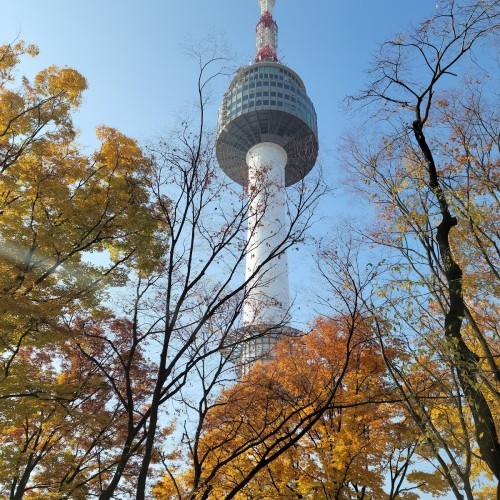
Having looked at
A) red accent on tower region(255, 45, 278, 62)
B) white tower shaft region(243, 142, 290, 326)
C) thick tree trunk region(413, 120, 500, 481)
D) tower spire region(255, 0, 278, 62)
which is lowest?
thick tree trunk region(413, 120, 500, 481)

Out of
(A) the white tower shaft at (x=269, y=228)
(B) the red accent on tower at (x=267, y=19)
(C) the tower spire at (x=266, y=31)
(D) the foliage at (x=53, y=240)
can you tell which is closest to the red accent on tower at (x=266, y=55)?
(C) the tower spire at (x=266, y=31)

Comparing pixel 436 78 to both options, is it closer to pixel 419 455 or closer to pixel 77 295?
pixel 77 295

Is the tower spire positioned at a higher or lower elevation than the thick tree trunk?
higher

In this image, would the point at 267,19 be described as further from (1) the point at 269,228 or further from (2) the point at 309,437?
(2) the point at 309,437

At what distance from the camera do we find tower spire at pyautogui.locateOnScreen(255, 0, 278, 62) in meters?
64.7

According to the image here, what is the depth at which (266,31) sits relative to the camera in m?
66.3

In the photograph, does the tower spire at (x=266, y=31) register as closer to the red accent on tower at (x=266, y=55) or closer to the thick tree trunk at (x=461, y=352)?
the red accent on tower at (x=266, y=55)

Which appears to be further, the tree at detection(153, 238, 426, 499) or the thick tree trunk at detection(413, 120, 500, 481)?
the tree at detection(153, 238, 426, 499)

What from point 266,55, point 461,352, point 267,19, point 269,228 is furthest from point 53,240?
point 267,19

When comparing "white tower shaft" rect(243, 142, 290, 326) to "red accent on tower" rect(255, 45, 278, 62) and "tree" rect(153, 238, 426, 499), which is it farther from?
"red accent on tower" rect(255, 45, 278, 62)

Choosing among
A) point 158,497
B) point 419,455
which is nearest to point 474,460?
point 419,455

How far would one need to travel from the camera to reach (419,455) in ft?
45.4

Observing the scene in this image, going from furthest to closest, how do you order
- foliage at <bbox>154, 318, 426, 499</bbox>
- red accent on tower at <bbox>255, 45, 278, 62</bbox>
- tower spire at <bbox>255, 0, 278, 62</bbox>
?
tower spire at <bbox>255, 0, 278, 62</bbox>
red accent on tower at <bbox>255, 45, 278, 62</bbox>
foliage at <bbox>154, 318, 426, 499</bbox>

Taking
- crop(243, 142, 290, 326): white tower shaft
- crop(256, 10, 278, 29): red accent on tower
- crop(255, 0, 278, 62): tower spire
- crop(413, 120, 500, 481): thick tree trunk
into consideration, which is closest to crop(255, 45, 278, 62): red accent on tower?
crop(255, 0, 278, 62): tower spire
